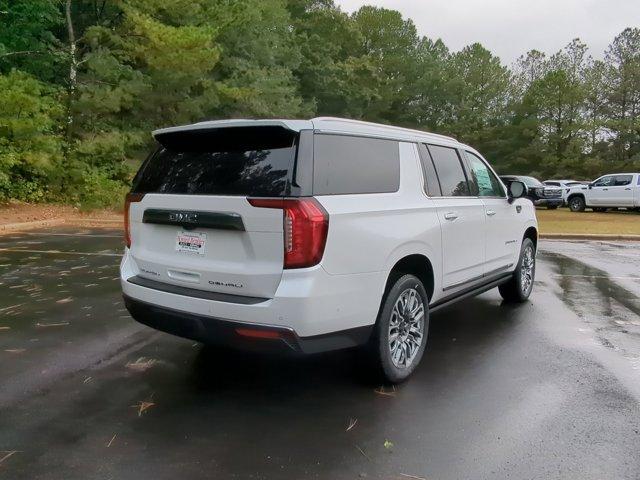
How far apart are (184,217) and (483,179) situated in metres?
3.30

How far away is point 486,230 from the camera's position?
5.23 m

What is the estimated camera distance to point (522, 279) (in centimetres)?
651

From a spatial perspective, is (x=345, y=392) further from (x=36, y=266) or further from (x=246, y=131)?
(x=36, y=266)

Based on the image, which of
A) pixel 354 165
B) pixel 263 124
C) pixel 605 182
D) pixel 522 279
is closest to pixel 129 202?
pixel 263 124

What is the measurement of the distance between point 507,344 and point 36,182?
1884cm

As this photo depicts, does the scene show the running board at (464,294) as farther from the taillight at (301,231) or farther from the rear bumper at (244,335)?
the taillight at (301,231)

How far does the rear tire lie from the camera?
84.8ft

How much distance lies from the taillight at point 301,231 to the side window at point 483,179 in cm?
263

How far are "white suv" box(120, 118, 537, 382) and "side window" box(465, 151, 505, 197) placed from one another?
1.00 m

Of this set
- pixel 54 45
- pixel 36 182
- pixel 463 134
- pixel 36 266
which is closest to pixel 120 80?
pixel 54 45

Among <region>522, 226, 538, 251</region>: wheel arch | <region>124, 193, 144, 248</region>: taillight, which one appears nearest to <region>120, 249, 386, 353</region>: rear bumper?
<region>124, 193, 144, 248</region>: taillight

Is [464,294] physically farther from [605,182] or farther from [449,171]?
[605,182]

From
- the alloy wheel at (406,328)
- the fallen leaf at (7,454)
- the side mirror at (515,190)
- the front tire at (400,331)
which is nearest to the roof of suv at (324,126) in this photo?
the front tire at (400,331)

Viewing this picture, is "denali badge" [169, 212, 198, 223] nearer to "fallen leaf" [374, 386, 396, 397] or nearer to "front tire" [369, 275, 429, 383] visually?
"front tire" [369, 275, 429, 383]
